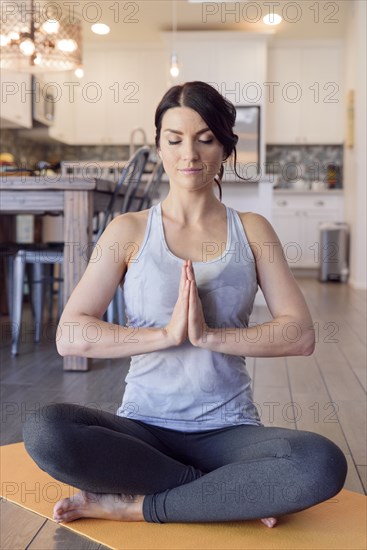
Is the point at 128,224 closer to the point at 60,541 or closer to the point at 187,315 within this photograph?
the point at 187,315

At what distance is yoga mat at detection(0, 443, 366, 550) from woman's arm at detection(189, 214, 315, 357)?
14.2 inches

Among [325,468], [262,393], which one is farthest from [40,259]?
[325,468]

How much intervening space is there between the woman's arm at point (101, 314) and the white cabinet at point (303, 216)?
23.2 ft

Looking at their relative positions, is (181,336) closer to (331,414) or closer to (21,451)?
(21,451)

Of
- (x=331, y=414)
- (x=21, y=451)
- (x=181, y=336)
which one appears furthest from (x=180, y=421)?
(x=331, y=414)

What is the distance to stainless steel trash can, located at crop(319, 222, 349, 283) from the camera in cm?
789

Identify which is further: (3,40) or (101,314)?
(3,40)

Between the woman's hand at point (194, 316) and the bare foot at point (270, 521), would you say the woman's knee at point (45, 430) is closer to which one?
the woman's hand at point (194, 316)

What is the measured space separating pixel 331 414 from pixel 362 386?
19.2 inches

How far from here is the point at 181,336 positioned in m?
1.39

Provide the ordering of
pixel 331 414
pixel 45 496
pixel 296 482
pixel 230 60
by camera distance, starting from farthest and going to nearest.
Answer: pixel 230 60, pixel 331 414, pixel 45 496, pixel 296 482

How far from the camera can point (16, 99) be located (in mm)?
6738

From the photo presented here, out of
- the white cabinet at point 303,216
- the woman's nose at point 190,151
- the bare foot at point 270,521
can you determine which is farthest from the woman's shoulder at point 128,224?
the white cabinet at point 303,216

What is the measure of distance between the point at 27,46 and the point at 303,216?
4765 mm
